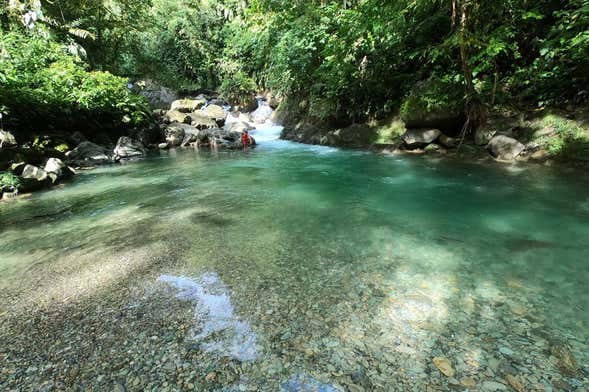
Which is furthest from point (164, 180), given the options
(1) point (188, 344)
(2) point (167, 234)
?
(1) point (188, 344)

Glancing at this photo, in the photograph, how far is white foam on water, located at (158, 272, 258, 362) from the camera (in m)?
2.27

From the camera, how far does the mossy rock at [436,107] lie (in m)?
9.35

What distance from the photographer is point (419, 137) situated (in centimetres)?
1009

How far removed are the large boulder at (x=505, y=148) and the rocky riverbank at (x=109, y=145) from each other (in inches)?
411

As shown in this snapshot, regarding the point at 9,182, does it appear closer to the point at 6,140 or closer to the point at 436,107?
the point at 6,140

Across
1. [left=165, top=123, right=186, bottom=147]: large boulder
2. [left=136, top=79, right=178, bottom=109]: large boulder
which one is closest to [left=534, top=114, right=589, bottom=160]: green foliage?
[left=165, top=123, right=186, bottom=147]: large boulder

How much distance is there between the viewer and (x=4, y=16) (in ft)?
46.8

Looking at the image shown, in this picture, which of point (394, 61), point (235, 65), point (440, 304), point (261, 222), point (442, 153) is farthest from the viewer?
point (235, 65)

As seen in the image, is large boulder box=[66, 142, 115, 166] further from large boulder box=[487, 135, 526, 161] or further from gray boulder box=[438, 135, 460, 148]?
large boulder box=[487, 135, 526, 161]

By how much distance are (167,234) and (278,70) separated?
44.5 ft

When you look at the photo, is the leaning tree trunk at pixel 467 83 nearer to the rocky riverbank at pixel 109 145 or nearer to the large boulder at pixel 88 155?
the rocky riverbank at pixel 109 145

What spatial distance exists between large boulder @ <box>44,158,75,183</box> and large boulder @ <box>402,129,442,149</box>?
10.7 m

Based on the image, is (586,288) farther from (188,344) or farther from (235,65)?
(235,65)

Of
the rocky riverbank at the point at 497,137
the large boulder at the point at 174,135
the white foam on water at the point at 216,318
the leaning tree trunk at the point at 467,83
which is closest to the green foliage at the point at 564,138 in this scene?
the rocky riverbank at the point at 497,137
